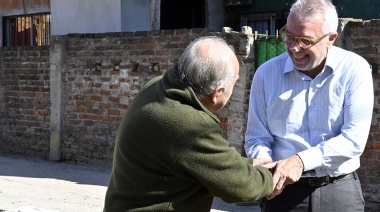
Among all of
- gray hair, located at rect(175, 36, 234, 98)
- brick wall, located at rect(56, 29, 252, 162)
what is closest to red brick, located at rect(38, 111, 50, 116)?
brick wall, located at rect(56, 29, 252, 162)

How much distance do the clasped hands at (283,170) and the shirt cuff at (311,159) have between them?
0.02m

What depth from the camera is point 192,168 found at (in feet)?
8.70

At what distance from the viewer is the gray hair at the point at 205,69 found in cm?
267

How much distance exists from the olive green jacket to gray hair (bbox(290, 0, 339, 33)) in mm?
885

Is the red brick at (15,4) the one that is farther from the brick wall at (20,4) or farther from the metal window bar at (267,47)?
the metal window bar at (267,47)

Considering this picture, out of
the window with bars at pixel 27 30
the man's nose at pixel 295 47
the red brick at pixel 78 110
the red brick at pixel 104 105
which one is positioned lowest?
the red brick at pixel 78 110

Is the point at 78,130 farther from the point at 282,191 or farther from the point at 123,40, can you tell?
the point at 282,191

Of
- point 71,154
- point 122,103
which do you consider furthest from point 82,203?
point 71,154

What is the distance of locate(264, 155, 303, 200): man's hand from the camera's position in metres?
3.09

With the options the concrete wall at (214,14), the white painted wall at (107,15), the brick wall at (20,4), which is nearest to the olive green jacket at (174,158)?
the white painted wall at (107,15)

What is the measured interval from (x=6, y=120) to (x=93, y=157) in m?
2.21

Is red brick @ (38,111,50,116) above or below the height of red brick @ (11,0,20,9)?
below

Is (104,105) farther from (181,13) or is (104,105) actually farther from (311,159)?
(311,159)

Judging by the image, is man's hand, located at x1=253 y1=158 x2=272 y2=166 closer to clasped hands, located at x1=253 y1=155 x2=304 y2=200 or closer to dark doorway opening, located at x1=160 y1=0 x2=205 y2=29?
clasped hands, located at x1=253 y1=155 x2=304 y2=200
